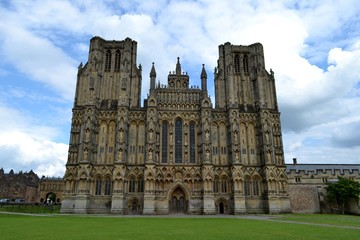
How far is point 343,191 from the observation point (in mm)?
56812

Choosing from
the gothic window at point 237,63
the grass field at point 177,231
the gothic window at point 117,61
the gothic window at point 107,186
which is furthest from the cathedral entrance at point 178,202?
the gothic window at point 237,63

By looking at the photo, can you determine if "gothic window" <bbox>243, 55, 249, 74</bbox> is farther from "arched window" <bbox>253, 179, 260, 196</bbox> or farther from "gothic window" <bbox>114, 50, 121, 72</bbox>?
"gothic window" <bbox>114, 50, 121, 72</bbox>

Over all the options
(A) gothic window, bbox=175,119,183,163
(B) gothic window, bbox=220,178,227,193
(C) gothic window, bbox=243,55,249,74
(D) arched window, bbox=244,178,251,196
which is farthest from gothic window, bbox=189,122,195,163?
(C) gothic window, bbox=243,55,249,74

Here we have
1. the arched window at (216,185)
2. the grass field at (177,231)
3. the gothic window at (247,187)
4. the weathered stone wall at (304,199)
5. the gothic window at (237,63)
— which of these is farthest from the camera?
the gothic window at (237,63)

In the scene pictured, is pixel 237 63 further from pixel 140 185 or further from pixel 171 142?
pixel 140 185

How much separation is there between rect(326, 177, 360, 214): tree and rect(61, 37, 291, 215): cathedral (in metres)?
9.99

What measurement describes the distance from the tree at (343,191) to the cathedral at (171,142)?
999 centimetres

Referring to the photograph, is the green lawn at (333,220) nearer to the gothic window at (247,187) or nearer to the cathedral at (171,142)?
the cathedral at (171,142)

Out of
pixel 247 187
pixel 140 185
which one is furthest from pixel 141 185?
pixel 247 187

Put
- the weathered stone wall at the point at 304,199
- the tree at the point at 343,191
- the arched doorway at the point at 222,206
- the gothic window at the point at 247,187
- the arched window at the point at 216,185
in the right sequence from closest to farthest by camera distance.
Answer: the tree at the point at 343,191
the arched doorway at the point at 222,206
the arched window at the point at 216,185
the gothic window at the point at 247,187
the weathered stone wall at the point at 304,199

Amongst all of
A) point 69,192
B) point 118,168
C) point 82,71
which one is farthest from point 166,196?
point 82,71

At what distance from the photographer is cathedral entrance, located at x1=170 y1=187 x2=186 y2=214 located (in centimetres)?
5641

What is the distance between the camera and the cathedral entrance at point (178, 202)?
56.4 meters

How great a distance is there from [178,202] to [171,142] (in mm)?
12130
